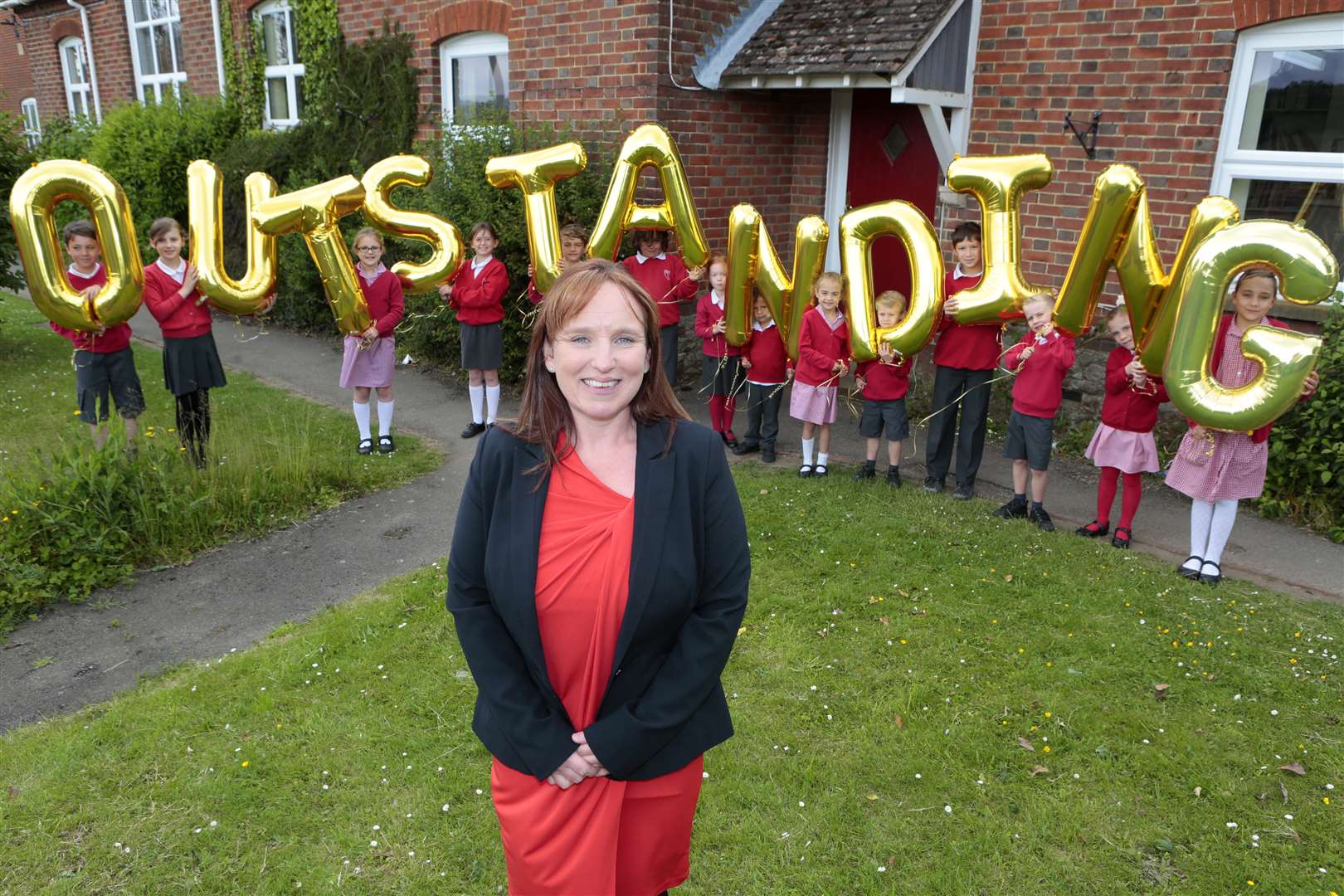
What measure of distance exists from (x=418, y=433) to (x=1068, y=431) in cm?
556

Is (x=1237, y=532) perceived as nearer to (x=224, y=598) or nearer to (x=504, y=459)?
(x=504, y=459)

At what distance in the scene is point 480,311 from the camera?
7.87 m

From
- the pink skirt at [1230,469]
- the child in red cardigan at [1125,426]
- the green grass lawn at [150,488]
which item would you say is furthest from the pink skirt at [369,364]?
the pink skirt at [1230,469]

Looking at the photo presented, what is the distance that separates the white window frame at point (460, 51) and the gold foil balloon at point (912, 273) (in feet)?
19.0

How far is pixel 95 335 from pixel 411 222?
2284 millimetres

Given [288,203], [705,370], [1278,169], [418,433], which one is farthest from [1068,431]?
[288,203]

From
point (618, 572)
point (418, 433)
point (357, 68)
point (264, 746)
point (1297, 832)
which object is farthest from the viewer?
point (357, 68)

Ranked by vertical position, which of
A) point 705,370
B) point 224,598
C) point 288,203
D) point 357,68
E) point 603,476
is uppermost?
point 357,68

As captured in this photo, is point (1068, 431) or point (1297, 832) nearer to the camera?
point (1297, 832)

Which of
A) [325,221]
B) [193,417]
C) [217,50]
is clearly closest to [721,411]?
[325,221]

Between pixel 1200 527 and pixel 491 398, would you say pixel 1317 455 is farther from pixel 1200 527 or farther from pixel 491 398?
pixel 491 398

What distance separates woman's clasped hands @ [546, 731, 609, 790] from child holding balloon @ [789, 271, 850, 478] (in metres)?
4.80

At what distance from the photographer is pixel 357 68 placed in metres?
11.5

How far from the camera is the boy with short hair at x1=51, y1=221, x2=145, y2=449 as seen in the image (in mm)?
6273
